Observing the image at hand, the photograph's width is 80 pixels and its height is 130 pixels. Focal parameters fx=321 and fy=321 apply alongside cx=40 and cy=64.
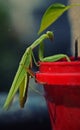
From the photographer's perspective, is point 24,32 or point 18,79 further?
point 24,32

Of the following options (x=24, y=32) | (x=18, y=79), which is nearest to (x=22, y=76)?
(x=18, y=79)

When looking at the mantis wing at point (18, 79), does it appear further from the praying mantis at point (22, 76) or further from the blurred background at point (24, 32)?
the blurred background at point (24, 32)

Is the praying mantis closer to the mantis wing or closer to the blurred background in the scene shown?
the mantis wing

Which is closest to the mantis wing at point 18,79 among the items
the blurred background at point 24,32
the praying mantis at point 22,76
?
the praying mantis at point 22,76

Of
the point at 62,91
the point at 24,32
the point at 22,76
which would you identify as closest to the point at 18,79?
the point at 22,76

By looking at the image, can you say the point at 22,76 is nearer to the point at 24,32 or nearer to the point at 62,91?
the point at 62,91

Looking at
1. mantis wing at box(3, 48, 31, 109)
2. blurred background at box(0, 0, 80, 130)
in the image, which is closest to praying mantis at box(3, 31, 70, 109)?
mantis wing at box(3, 48, 31, 109)

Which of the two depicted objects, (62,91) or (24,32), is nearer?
(62,91)

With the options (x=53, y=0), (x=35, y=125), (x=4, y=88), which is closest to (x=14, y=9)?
(x=53, y=0)
